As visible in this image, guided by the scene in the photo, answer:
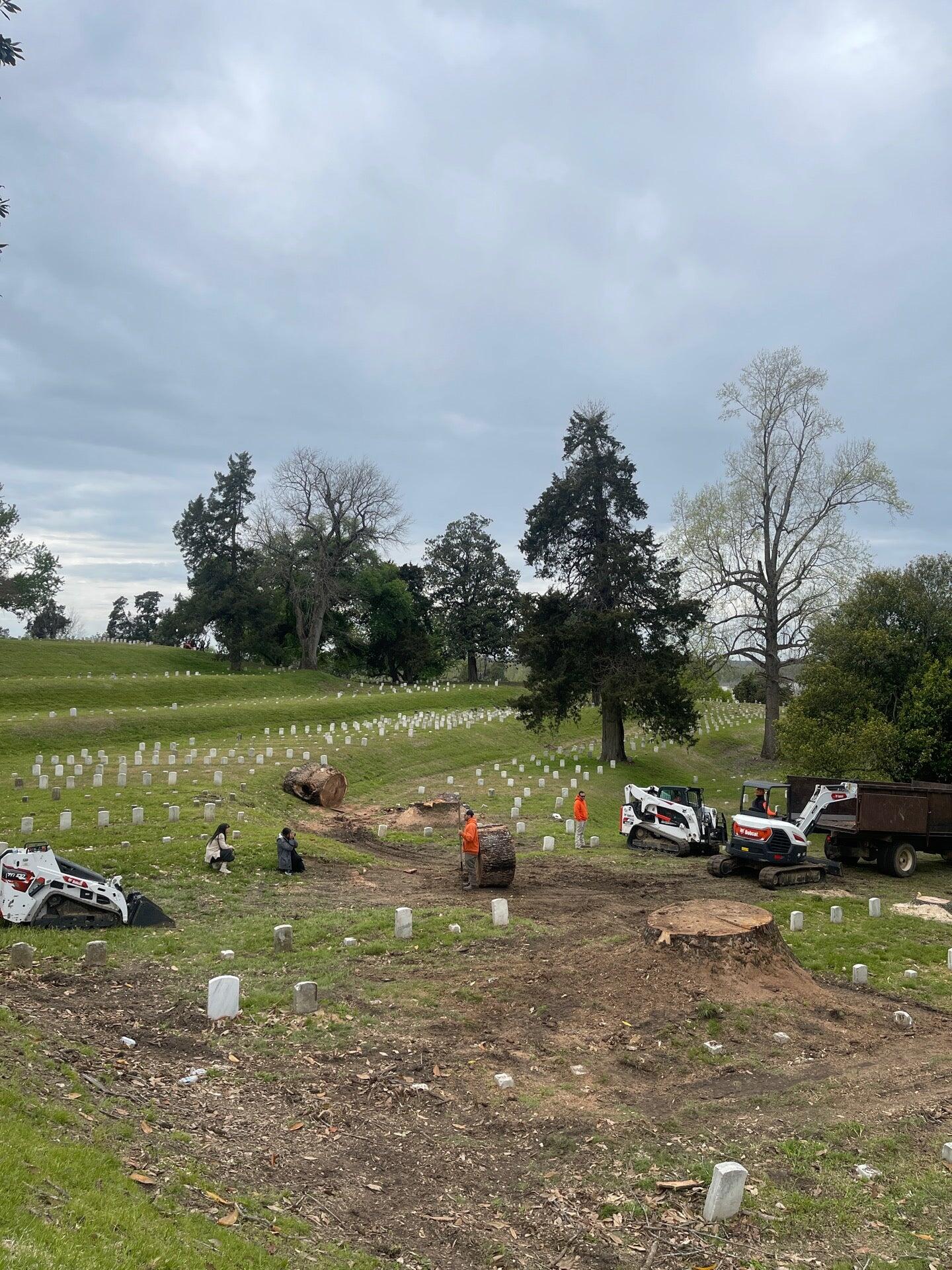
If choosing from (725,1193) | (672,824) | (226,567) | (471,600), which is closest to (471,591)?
(471,600)

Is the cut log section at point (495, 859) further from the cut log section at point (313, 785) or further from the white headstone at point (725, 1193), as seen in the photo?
the cut log section at point (313, 785)

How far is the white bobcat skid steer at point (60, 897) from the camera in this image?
39.1 ft

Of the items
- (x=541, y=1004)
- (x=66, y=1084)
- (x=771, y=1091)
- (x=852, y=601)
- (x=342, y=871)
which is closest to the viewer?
(x=66, y=1084)

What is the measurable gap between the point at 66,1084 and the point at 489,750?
117 feet

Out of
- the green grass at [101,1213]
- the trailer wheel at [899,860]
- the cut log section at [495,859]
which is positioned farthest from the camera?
the trailer wheel at [899,860]

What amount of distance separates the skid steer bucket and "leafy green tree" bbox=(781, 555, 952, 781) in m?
20.8

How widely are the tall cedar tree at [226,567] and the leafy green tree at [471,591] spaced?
67.4 ft

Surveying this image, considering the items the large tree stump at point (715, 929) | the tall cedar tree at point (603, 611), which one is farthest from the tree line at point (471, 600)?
the large tree stump at point (715, 929)

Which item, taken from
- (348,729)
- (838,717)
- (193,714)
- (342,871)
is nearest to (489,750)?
(348,729)

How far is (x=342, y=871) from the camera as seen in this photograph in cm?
1777

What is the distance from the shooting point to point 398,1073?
8.41m

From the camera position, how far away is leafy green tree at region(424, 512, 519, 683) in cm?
8138

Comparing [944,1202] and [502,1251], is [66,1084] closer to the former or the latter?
[502,1251]

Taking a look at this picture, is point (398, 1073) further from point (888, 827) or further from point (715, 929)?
point (888, 827)
